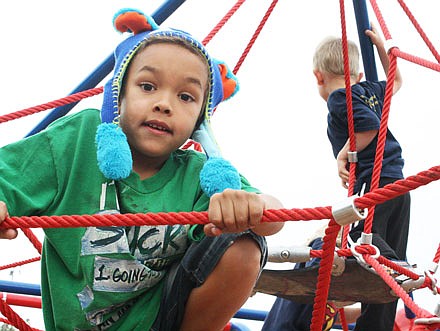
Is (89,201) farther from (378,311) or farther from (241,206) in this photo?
(378,311)

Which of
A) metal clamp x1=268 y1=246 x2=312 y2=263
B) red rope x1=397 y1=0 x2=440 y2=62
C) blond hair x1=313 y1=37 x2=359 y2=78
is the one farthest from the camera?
blond hair x1=313 y1=37 x2=359 y2=78

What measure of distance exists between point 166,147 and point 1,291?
1.21 m

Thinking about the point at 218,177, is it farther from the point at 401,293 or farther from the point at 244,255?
the point at 401,293

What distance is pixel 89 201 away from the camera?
968 mm

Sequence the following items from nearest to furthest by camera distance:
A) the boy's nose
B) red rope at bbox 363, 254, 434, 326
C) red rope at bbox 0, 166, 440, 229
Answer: red rope at bbox 0, 166, 440, 229, red rope at bbox 363, 254, 434, 326, the boy's nose

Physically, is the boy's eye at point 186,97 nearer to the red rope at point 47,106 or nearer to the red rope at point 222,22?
the red rope at point 47,106

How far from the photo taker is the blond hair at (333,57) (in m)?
1.97

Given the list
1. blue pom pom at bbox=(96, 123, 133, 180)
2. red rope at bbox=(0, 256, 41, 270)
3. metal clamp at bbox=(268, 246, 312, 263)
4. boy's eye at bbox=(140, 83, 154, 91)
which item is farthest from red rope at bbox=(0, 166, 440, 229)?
red rope at bbox=(0, 256, 41, 270)

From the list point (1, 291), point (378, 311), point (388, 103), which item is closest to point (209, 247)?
point (388, 103)

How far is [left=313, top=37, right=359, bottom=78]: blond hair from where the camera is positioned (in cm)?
197

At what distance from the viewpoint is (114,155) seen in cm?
95

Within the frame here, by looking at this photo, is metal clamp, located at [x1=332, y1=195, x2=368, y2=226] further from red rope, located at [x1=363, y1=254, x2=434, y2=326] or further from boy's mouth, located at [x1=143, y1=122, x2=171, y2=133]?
boy's mouth, located at [x1=143, y1=122, x2=171, y2=133]

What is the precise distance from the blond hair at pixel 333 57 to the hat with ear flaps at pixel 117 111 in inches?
33.1

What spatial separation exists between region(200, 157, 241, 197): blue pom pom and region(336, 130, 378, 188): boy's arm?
0.90 m
